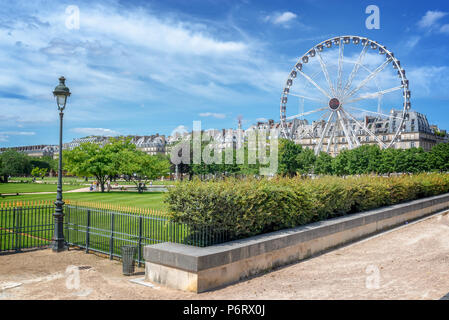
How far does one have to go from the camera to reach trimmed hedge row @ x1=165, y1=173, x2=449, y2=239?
9469 mm

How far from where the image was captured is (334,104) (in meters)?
53.5

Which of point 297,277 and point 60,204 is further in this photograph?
point 60,204

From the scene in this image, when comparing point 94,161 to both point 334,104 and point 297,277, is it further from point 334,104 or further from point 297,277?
point 297,277

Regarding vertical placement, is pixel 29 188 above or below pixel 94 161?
below

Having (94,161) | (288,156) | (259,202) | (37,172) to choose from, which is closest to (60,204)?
(259,202)

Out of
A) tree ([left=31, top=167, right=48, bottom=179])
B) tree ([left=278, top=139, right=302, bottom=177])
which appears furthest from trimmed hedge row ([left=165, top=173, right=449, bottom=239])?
tree ([left=31, top=167, right=48, bottom=179])

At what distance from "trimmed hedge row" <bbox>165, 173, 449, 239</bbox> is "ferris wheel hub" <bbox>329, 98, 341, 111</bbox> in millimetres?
39682

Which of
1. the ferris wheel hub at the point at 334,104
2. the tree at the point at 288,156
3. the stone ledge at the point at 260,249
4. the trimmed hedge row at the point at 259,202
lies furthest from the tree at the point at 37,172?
the stone ledge at the point at 260,249

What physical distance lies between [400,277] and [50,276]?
8.73 meters

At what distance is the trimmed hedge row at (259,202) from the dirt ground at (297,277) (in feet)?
4.52

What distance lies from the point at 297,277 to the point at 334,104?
47.6m

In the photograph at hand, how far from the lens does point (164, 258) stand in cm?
862

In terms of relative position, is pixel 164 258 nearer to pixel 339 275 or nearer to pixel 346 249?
pixel 339 275
